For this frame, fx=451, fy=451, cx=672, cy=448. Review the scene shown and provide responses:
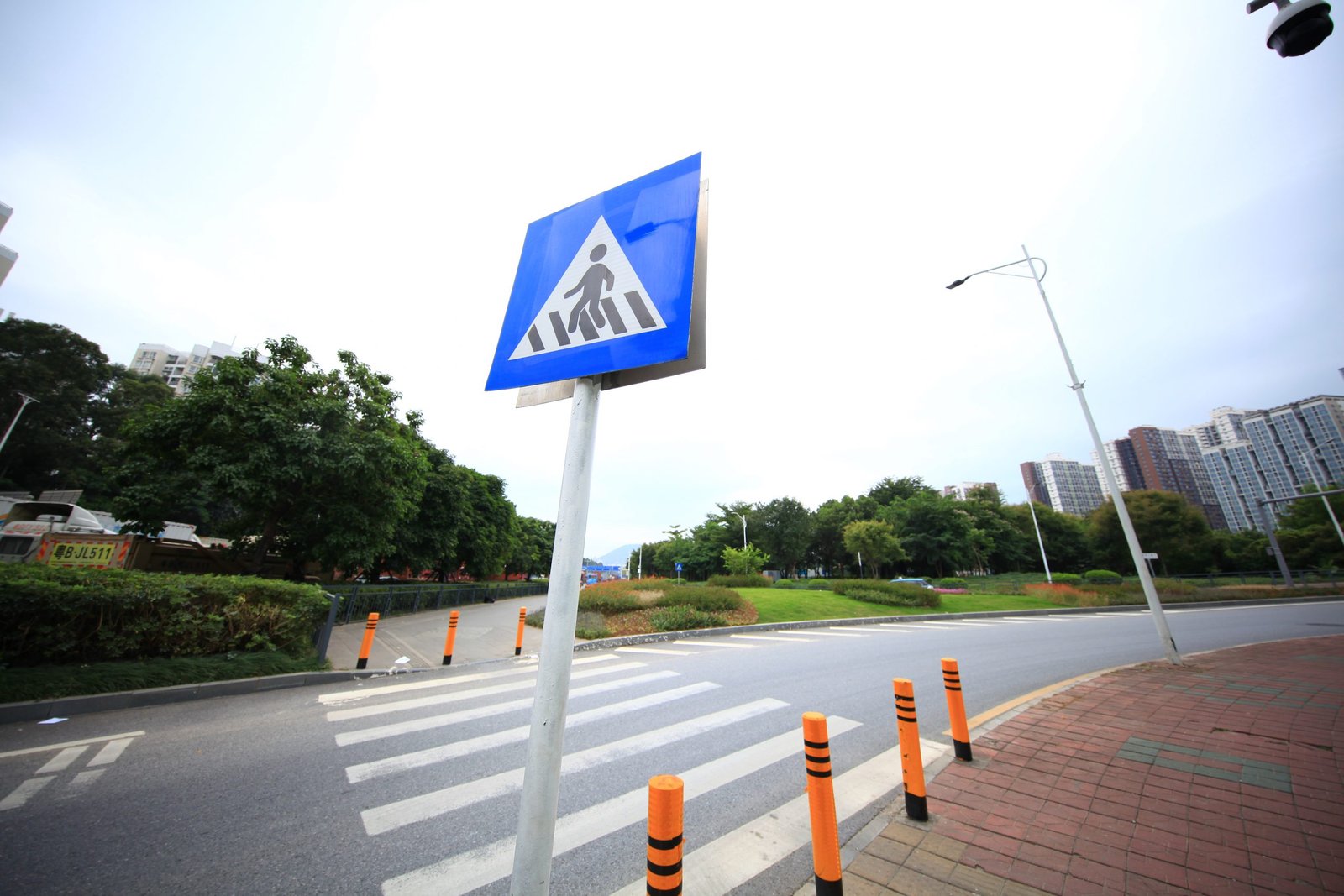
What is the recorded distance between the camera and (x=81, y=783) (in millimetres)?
3668

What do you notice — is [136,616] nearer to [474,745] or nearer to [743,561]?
[474,745]

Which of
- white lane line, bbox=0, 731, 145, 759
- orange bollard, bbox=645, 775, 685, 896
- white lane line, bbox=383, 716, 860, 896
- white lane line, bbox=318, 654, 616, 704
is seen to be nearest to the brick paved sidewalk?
white lane line, bbox=383, 716, 860, 896

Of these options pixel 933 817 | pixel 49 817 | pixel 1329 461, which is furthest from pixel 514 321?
pixel 1329 461

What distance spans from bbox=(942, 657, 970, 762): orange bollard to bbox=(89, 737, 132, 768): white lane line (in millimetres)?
7639

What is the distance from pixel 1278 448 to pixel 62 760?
3699 inches

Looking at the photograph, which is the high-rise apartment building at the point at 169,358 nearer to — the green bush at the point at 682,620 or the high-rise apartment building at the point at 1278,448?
the green bush at the point at 682,620

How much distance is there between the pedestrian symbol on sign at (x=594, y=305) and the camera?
6.02ft

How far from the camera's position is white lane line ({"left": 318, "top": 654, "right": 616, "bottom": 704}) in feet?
21.1

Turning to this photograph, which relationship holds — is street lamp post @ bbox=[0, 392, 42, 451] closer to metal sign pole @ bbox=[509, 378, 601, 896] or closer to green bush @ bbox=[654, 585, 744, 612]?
green bush @ bbox=[654, 585, 744, 612]

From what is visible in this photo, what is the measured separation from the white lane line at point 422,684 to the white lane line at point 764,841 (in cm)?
557

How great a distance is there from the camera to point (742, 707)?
20.3 ft

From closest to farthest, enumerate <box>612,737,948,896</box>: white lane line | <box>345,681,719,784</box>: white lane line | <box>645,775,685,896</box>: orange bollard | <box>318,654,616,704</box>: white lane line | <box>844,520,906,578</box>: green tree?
<box>645,775,685,896</box>: orange bollard < <box>612,737,948,896</box>: white lane line < <box>345,681,719,784</box>: white lane line < <box>318,654,616,704</box>: white lane line < <box>844,520,906,578</box>: green tree

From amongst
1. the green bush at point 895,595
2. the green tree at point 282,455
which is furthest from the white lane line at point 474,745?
the green bush at point 895,595

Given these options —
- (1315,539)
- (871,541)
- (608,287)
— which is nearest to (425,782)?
(608,287)
